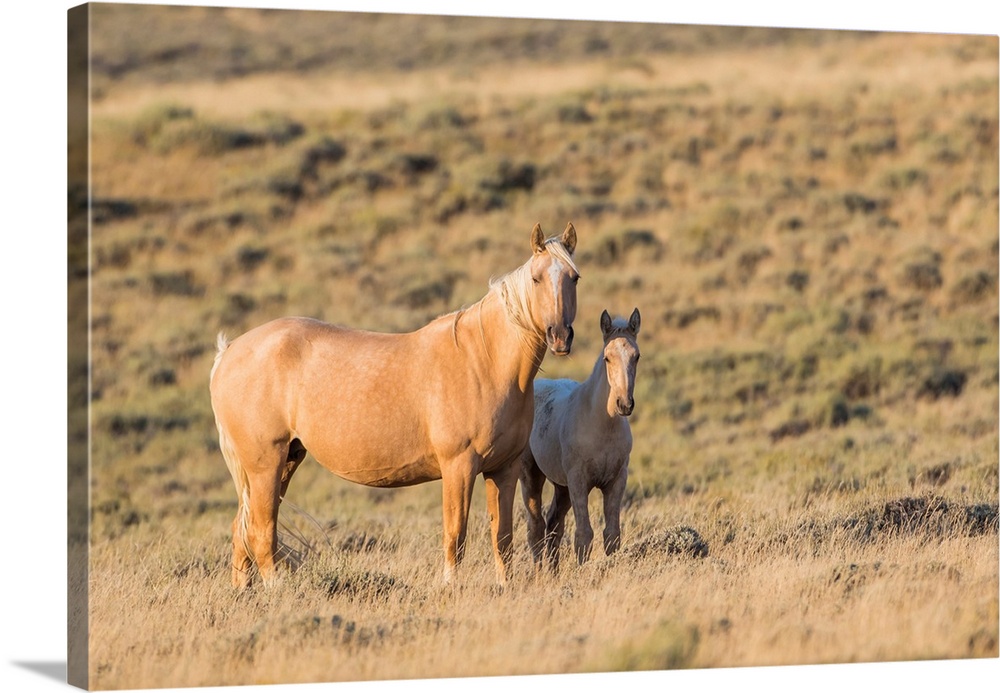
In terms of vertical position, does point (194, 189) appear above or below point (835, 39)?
below

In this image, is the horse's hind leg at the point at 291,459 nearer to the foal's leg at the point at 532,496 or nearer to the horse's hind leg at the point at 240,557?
the horse's hind leg at the point at 240,557

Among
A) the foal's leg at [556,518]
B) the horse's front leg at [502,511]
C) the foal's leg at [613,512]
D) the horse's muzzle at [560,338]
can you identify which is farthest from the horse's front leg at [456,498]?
the foal's leg at [556,518]

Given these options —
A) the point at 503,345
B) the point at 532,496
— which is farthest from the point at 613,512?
the point at 503,345

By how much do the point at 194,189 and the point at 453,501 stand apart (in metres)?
19.5

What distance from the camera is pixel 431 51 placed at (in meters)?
30.0

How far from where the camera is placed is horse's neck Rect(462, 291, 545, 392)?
7.54 meters

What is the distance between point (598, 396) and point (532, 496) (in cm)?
113

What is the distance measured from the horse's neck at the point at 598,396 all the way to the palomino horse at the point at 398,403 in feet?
2.38

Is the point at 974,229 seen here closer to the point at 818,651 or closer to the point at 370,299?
the point at 370,299

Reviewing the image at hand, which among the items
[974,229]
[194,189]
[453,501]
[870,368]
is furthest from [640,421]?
[453,501]

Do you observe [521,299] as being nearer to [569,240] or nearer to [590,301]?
[569,240]

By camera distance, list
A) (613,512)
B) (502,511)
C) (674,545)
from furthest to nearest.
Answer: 1. (674,545)
2. (613,512)
3. (502,511)

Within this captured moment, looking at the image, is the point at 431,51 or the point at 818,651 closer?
the point at 818,651

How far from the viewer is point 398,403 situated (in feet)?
25.2
